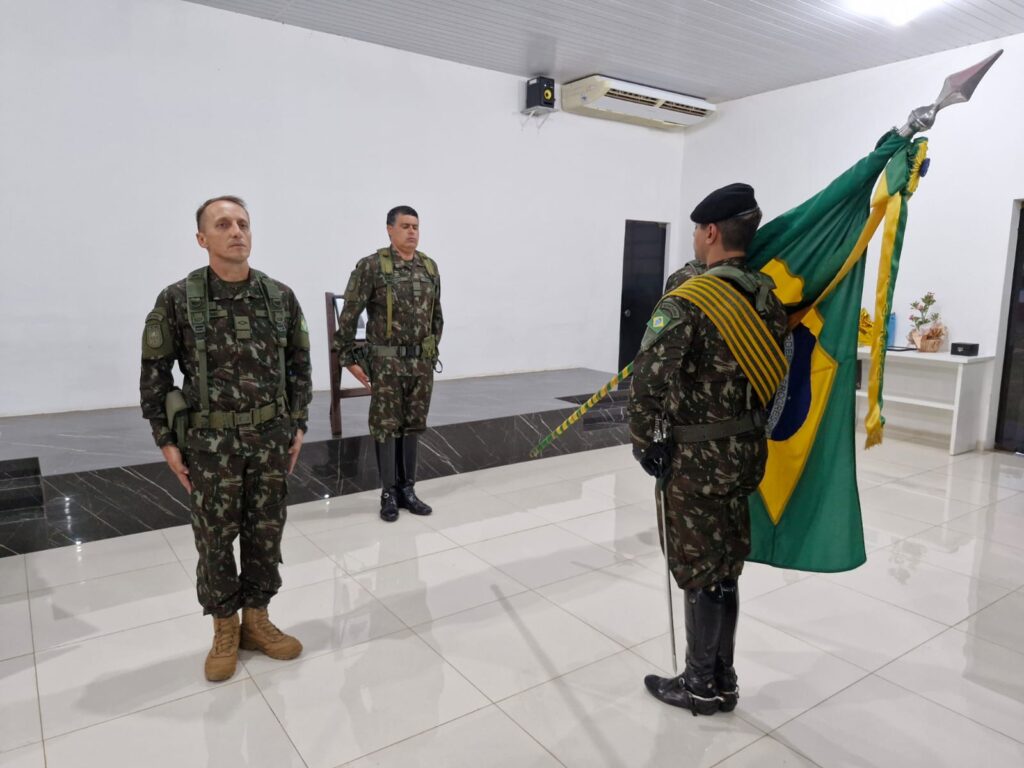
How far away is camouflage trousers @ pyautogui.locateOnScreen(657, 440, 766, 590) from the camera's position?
1.93m

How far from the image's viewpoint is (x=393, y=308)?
3.56m

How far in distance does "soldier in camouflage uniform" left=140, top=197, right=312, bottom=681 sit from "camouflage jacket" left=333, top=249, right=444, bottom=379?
1.23 m

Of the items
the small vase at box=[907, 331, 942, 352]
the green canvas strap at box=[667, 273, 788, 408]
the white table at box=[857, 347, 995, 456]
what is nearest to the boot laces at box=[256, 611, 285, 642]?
the green canvas strap at box=[667, 273, 788, 408]

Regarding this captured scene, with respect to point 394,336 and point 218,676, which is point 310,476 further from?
point 218,676

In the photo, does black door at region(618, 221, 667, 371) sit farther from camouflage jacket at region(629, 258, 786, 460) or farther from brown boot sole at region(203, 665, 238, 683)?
brown boot sole at region(203, 665, 238, 683)

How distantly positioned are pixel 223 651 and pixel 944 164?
235 inches

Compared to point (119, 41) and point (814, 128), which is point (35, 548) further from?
point (814, 128)

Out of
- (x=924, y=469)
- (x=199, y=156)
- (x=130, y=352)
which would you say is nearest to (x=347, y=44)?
(x=199, y=156)

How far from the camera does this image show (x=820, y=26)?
499 cm

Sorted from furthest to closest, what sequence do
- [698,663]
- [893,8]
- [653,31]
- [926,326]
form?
[926,326]
[653,31]
[893,8]
[698,663]

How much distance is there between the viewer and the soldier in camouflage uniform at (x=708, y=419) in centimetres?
187

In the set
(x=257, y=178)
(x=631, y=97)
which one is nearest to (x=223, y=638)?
(x=257, y=178)

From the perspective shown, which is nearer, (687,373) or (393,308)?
(687,373)

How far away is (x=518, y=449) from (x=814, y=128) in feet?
13.7
